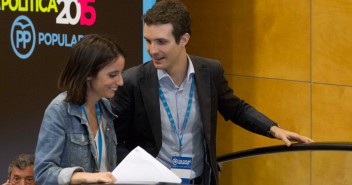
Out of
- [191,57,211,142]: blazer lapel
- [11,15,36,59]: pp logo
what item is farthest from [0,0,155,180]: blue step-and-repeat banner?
[191,57,211,142]: blazer lapel

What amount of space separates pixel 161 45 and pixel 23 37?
116cm

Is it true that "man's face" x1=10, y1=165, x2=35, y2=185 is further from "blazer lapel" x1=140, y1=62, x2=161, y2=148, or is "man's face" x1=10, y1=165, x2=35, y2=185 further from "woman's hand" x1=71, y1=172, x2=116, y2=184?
"woman's hand" x1=71, y1=172, x2=116, y2=184

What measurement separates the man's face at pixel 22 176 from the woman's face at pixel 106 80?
127 cm

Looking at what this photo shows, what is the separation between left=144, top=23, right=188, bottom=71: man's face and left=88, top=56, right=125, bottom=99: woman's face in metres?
0.59

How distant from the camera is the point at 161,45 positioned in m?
4.15

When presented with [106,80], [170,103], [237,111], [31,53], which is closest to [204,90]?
[170,103]

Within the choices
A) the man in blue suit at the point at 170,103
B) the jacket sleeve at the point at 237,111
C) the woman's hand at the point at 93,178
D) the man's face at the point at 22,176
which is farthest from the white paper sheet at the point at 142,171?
the man's face at the point at 22,176

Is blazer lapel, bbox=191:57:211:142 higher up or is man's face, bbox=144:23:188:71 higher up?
man's face, bbox=144:23:188:71

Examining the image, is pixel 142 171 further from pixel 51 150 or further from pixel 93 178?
pixel 51 150

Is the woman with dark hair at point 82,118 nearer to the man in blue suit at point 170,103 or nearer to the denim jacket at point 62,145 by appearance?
the denim jacket at point 62,145

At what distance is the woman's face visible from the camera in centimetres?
349

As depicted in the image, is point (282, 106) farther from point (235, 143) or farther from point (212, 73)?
point (212, 73)

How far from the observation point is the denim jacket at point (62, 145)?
3.29 m

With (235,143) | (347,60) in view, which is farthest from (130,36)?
(235,143)
